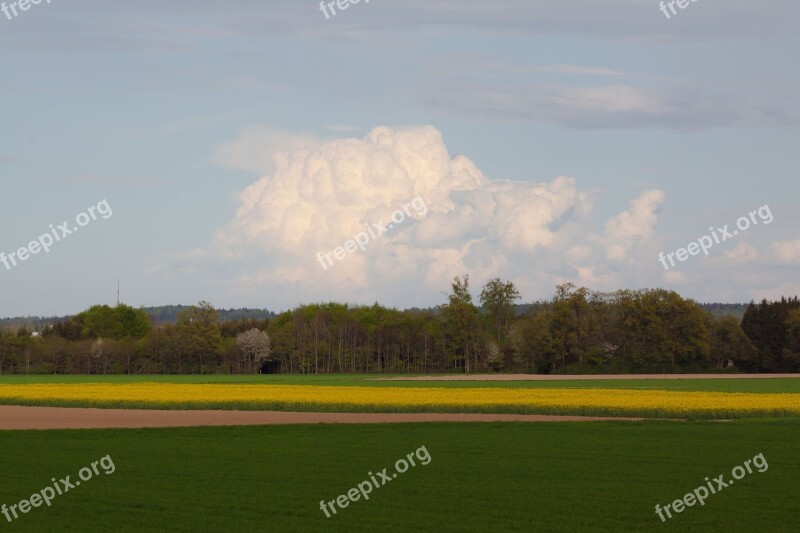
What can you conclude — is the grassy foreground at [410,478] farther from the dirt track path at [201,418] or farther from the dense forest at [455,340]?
the dense forest at [455,340]

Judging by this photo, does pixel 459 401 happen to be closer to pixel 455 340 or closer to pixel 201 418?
pixel 201 418

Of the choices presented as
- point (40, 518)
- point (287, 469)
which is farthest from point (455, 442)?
point (40, 518)

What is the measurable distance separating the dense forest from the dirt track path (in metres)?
89.2

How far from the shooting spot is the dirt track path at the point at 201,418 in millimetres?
45969

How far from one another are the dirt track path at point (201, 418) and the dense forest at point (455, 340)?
89.2m

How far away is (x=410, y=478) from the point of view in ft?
88.3

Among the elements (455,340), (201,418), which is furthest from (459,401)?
(455,340)

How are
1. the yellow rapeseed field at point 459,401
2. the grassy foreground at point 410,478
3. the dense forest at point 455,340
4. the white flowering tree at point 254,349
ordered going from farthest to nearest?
the white flowering tree at point 254,349
the dense forest at point 455,340
the yellow rapeseed field at point 459,401
the grassy foreground at point 410,478

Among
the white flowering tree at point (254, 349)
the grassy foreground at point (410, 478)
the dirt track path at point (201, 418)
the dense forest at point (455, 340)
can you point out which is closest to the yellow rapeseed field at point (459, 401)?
the dirt track path at point (201, 418)

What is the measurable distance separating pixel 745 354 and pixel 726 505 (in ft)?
395

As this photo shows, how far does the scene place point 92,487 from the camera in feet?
83.0

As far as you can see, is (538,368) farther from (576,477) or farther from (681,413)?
(576,477)

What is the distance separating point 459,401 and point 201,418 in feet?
53.2

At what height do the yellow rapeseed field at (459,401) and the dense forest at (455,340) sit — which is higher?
the dense forest at (455,340)
